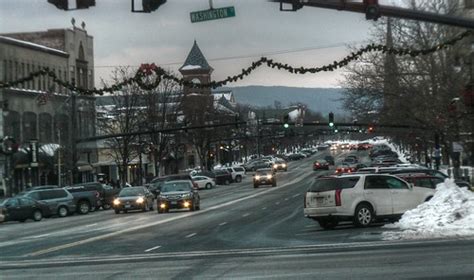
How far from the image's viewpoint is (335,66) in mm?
26797

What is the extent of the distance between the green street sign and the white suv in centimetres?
960

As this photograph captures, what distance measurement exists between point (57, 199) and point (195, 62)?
89.1 m

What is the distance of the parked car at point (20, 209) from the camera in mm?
42875

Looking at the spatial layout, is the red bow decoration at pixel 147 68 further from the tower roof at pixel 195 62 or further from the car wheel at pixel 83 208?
the tower roof at pixel 195 62

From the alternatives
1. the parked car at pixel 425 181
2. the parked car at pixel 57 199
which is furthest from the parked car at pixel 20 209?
the parked car at pixel 425 181

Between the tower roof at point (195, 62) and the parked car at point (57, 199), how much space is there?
8505 centimetres

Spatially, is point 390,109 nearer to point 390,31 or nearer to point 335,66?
point 390,31

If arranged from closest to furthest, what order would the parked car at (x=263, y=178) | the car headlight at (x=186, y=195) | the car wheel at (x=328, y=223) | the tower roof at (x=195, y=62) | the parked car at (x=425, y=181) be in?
1. the car wheel at (x=328, y=223)
2. the parked car at (x=425, y=181)
3. the car headlight at (x=186, y=195)
4. the parked car at (x=263, y=178)
5. the tower roof at (x=195, y=62)

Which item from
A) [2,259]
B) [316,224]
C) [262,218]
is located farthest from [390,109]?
[2,259]

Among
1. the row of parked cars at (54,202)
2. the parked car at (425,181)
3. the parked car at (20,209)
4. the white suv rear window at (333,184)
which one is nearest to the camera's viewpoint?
the white suv rear window at (333,184)

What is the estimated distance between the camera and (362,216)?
2462cm

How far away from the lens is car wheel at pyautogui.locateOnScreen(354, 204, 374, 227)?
24.6 m

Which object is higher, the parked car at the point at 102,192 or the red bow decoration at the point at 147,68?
the red bow decoration at the point at 147,68

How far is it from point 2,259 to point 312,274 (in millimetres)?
9582
